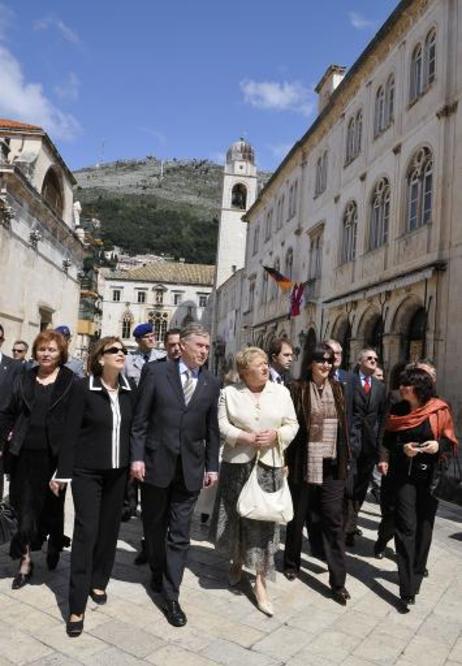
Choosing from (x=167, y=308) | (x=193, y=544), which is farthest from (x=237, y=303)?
(x=193, y=544)

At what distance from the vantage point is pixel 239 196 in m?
53.5

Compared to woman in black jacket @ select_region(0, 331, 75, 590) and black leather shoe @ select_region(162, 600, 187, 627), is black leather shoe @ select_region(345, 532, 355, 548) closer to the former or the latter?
black leather shoe @ select_region(162, 600, 187, 627)

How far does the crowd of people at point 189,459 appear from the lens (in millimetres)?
3965

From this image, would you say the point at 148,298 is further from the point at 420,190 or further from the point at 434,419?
the point at 434,419

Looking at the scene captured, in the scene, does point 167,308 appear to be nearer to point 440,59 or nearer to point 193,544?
point 440,59

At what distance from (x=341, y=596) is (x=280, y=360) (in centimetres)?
234

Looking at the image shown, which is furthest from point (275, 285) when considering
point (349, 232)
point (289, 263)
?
point (349, 232)

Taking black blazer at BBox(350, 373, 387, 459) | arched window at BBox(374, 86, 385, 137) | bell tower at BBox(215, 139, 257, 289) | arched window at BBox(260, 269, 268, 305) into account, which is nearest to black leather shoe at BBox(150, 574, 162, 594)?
black blazer at BBox(350, 373, 387, 459)

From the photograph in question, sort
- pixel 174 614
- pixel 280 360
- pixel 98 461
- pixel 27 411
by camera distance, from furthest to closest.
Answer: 1. pixel 280 360
2. pixel 27 411
3. pixel 98 461
4. pixel 174 614

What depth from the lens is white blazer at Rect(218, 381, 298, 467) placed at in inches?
167

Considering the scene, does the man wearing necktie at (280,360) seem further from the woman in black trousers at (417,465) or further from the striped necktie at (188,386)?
the striped necktie at (188,386)

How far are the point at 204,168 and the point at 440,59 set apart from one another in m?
168

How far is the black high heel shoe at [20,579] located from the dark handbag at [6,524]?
379 millimetres

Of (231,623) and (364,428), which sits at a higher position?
(364,428)
